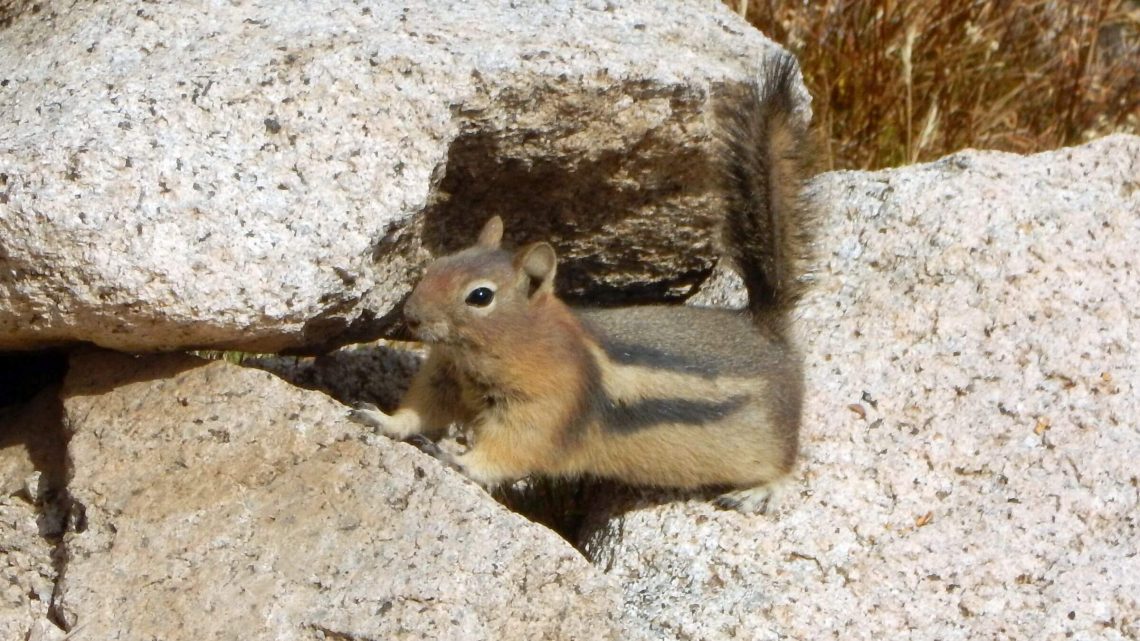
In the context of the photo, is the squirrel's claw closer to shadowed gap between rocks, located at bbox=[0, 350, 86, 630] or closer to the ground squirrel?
the ground squirrel

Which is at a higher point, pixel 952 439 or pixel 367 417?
pixel 367 417

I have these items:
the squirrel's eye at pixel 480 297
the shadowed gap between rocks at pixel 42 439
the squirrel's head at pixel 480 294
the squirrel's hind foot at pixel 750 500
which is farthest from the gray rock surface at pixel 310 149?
the squirrel's hind foot at pixel 750 500

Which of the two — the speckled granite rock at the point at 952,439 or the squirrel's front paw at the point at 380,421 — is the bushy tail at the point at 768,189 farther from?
the squirrel's front paw at the point at 380,421

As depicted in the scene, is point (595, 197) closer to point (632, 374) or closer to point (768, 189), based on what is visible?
point (768, 189)

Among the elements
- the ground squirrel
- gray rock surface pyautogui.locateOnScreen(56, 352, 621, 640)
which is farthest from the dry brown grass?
gray rock surface pyautogui.locateOnScreen(56, 352, 621, 640)

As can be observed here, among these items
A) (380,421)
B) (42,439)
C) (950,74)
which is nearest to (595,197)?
(380,421)

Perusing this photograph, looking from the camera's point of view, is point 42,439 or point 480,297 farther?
point 42,439
